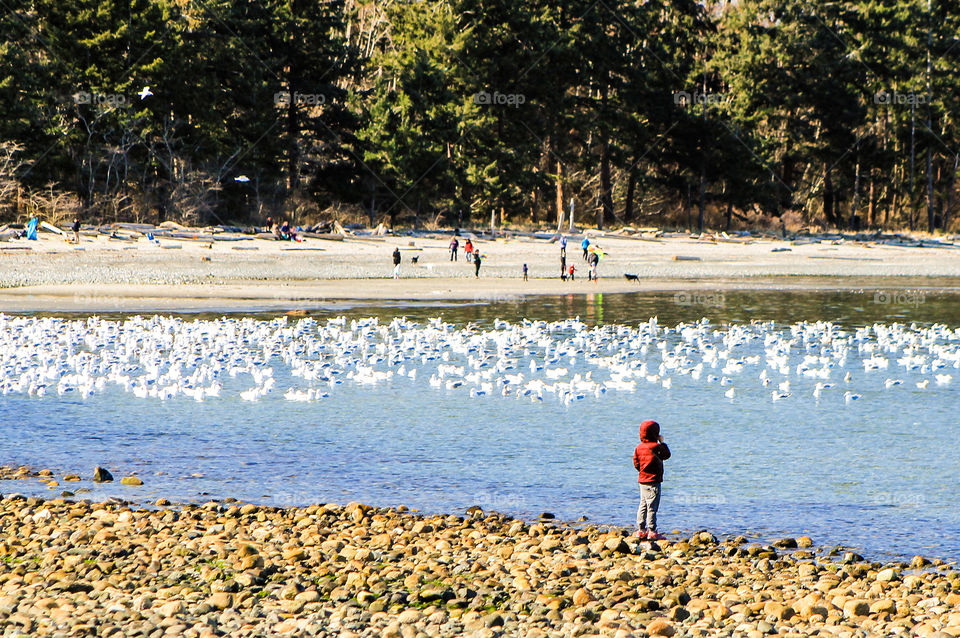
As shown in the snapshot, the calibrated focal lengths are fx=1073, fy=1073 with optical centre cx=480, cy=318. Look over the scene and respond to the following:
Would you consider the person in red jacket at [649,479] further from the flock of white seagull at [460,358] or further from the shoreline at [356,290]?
the shoreline at [356,290]

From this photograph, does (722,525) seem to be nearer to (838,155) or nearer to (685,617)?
(685,617)

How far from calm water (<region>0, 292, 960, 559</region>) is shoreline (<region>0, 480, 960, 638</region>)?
3.47 ft

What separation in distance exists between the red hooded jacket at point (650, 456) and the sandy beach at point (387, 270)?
24.6 m

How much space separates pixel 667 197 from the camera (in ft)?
271

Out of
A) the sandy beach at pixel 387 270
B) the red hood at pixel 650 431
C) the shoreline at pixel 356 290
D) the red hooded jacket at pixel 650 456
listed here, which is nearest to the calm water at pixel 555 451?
the red hooded jacket at pixel 650 456

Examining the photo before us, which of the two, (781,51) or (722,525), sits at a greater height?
(781,51)

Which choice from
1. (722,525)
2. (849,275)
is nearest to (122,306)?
(722,525)

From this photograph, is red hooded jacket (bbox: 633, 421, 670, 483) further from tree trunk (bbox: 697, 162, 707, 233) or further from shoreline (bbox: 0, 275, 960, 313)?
tree trunk (bbox: 697, 162, 707, 233)

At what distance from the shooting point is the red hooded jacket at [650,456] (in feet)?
34.2

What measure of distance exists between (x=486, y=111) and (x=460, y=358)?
156ft

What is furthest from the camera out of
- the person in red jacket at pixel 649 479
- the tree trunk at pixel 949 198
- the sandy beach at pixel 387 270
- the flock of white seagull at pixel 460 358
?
the tree trunk at pixel 949 198

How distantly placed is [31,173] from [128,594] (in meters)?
53.0

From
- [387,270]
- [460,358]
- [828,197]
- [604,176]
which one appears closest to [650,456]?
[460,358]

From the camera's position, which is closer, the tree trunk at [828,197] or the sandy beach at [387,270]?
the sandy beach at [387,270]
